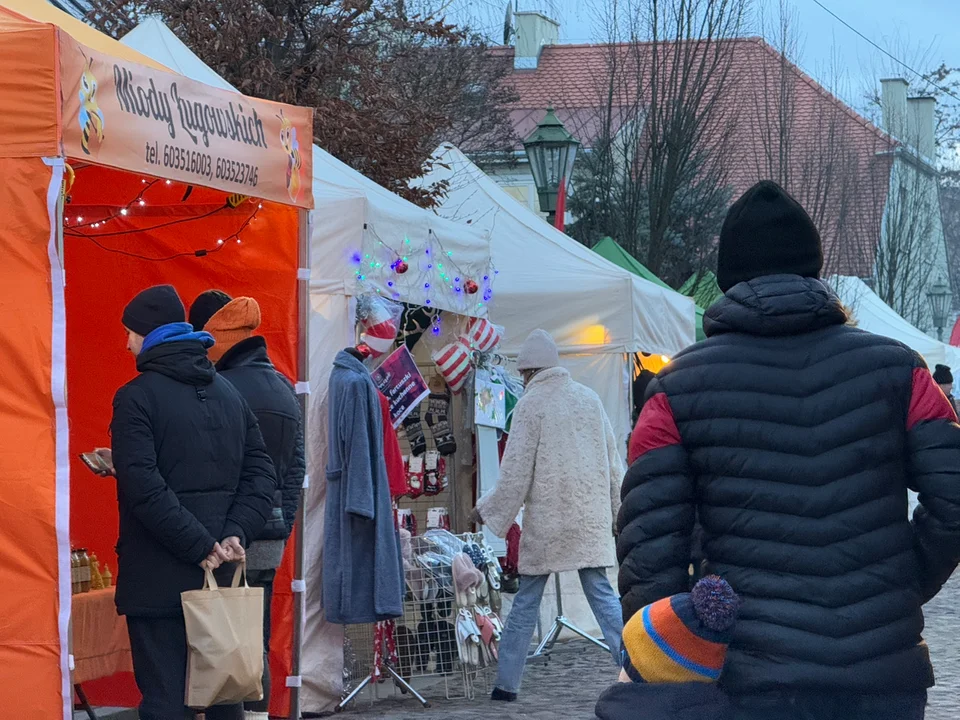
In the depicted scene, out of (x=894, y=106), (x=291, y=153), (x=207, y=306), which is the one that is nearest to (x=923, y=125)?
(x=894, y=106)

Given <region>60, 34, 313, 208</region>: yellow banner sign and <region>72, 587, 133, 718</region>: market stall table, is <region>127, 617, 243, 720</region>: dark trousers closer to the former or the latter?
<region>72, 587, 133, 718</region>: market stall table

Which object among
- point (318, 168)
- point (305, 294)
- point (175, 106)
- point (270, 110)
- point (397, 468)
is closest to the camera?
point (175, 106)

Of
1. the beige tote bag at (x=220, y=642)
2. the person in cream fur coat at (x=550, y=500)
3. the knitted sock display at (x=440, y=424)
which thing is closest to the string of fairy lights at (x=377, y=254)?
the knitted sock display at (x=440, y=424)

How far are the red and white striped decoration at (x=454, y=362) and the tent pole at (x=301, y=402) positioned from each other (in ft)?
8.48

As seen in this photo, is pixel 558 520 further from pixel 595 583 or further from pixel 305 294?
pixel 305 294

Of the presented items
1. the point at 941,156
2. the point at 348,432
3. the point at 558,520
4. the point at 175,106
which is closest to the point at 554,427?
the point at 558,520

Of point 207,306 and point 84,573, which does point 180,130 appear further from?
point 84,573

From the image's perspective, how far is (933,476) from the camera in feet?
10.0

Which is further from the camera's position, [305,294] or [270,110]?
[305,294]

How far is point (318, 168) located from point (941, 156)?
37212 mm

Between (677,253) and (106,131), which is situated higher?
(677,253)

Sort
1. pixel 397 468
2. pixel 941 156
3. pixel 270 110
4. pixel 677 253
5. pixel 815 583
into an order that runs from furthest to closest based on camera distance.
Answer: pixel 941 156 → pixel 677 253 → pixel 397 468 → pixel 270 110 → pixel 815 583

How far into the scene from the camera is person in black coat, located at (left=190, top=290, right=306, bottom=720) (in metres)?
5.93

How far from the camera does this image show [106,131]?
510cm
